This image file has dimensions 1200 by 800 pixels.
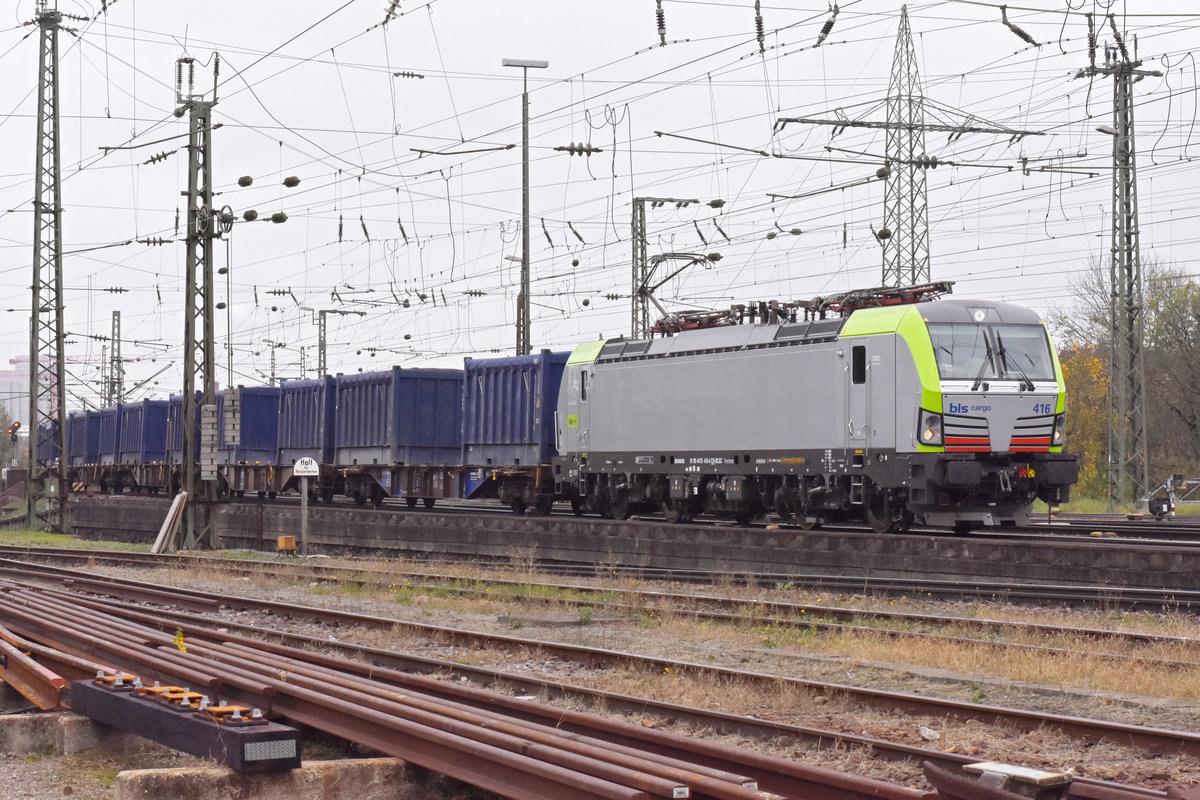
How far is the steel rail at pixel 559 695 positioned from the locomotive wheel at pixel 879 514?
Result: 10173 mm

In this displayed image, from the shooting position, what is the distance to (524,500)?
3006cm

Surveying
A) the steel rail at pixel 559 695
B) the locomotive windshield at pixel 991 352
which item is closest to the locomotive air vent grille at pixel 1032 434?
the locomotive windshield at pixel 991 352

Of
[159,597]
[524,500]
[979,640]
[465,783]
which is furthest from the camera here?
[524,500]

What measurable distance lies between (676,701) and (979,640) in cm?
368

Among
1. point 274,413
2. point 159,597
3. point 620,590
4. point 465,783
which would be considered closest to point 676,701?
point 465,783

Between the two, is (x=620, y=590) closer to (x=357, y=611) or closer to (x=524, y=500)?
(x=357, y=611)

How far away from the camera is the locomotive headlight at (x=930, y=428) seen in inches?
738

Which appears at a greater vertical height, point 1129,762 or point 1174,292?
point 1174,292

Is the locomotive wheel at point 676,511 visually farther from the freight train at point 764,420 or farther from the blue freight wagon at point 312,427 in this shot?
the blue freight wagon at point 312,427

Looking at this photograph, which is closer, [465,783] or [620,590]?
→ [465,783]

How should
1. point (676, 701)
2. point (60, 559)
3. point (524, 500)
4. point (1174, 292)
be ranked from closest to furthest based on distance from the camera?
Answer: point (676, 701) < point (60, 559) < point (524, 500) < point (1174, 292)

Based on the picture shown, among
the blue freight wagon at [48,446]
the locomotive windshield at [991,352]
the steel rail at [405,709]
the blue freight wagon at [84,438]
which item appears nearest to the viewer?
the steel rail at [405,709]

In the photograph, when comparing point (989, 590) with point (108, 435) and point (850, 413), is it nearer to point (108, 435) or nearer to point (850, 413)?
point (850, 413)

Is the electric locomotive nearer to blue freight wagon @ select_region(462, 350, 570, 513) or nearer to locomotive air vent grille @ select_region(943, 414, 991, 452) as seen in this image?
locomotive air vent grille @ select_region(943, 414, 991, 452)
